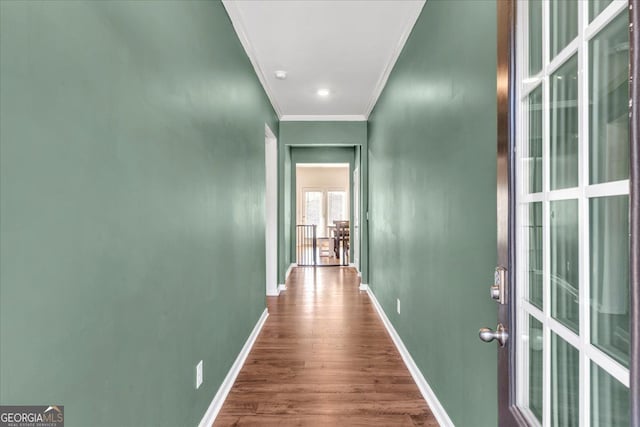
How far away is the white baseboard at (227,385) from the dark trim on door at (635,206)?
188 cm

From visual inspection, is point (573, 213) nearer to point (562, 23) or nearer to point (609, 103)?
point (609, 103)

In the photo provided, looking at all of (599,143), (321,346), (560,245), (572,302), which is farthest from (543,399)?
(321,346)

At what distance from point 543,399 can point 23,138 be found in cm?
133

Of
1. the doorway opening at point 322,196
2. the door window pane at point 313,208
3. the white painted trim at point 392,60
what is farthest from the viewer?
the door window pane at point 313,208

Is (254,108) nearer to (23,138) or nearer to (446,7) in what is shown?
(446,7)

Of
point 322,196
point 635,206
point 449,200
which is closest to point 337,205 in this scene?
point 322,196

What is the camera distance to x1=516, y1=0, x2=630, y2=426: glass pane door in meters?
0.55

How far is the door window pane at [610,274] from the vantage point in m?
0.53

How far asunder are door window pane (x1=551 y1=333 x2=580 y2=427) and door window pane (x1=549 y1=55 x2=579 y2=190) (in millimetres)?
351

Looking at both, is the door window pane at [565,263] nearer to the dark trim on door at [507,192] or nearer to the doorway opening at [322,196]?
the dark trim on door at [507,192]

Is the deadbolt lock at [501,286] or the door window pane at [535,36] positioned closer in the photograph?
the door window pane at [535,36]

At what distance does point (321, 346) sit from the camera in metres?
2.90

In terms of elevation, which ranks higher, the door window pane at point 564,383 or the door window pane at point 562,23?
the door window pane at point 562,23

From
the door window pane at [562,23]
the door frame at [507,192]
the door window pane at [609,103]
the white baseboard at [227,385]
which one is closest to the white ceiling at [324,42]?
the door frame at [507,192]
